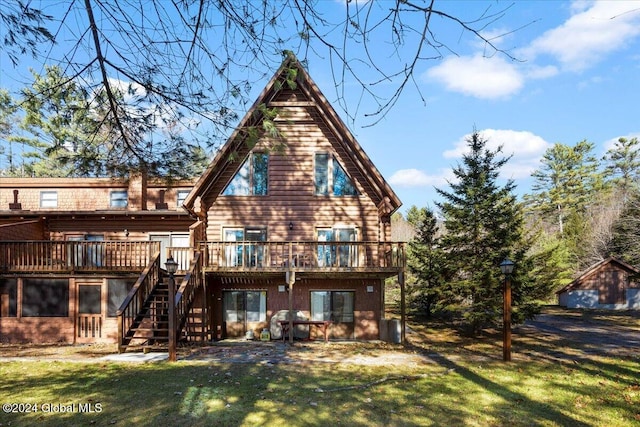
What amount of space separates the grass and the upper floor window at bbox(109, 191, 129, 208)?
10.7 meters

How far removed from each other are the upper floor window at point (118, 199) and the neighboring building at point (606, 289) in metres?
30.4

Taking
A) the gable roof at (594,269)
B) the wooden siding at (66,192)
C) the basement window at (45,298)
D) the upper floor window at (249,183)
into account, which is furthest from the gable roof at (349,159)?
the gable roof at (594,269)

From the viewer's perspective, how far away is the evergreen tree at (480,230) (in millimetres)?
15867

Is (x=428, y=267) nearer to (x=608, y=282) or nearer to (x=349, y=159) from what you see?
(x=349, y=159)

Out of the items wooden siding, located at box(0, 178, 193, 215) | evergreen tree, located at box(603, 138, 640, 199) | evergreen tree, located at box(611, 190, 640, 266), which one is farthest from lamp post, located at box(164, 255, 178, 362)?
evergreen tree, located at box(603, 138, 640, 199)

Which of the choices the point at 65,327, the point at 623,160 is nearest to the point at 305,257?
the point at 65,327

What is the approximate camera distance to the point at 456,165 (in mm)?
17453

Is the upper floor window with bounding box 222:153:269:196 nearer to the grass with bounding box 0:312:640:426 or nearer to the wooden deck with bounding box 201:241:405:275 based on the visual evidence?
the wooden deck with bounding box 201:241:405:275

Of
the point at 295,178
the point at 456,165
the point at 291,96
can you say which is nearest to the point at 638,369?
the point at 456,165

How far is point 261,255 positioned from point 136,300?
15.6 ft

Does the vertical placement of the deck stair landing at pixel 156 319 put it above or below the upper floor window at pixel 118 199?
below

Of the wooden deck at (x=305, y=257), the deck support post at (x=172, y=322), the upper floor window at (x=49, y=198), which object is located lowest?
the deck support post at (x=172, y=322)

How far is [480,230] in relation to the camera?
16844 millimetres

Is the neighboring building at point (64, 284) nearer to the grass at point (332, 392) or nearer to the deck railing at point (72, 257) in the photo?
the deck railing at point (72, 257)
